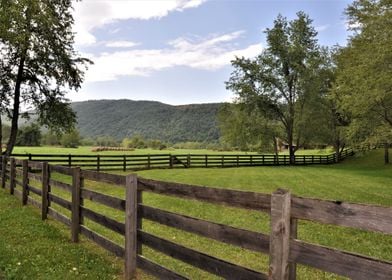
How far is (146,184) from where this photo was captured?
518cm

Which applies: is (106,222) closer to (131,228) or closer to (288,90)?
(131,228)

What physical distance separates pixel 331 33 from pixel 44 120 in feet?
107

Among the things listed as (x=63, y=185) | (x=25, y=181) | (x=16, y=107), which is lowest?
(x=25, y=181)

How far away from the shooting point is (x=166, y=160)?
34.2m

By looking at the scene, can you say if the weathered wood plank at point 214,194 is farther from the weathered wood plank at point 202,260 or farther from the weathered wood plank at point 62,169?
the weathered wood plank at point 62,169

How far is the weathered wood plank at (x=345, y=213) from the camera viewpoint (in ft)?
8.43

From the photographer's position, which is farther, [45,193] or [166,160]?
[166,160]

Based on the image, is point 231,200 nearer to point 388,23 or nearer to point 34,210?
point 34,210

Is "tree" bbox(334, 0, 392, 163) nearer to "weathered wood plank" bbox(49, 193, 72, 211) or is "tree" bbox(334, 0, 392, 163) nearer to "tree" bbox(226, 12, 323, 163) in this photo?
"tree" bbox(226, 12, 323, 163)

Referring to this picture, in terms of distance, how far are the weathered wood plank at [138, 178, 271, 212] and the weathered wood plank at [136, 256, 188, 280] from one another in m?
0.93

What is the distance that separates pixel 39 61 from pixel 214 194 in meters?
22.6

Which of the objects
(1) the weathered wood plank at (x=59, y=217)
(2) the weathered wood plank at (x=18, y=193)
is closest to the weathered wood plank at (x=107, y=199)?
(1) the weathered wood plank at (x=59, y=217)

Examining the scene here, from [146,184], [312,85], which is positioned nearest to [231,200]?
[146,184]

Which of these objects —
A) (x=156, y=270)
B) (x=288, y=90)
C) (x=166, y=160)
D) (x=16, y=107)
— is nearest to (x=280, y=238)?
(x=156, y=270)
